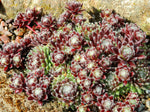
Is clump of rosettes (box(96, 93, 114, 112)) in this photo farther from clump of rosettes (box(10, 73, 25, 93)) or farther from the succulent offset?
clump of rosettes (box(10, 73, 25, 93))

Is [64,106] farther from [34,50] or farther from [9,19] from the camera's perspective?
[9,19]

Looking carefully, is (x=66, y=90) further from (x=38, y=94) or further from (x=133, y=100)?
(x=133, y=100)

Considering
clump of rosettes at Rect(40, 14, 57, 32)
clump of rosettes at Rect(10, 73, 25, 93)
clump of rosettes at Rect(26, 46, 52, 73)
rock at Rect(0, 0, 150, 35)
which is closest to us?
clump of rosettes at Rect(10, 73, 25, 93)

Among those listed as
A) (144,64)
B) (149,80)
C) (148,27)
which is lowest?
(149,80)

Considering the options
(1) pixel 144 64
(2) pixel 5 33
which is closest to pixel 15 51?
(2) pixel 5 33

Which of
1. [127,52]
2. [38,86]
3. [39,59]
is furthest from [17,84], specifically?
[127,52]

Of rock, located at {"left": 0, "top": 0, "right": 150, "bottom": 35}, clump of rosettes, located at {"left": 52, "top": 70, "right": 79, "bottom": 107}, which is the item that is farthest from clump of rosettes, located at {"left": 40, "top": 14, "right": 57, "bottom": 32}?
clump of rosettes, located at {"left": 52, "top": 70, "right": 79, "bottom": 107}
